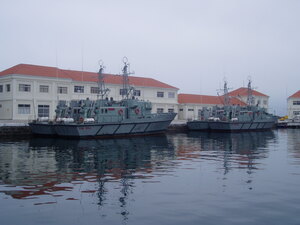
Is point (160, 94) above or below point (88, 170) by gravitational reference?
above

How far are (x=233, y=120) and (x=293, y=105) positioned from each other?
29573mm

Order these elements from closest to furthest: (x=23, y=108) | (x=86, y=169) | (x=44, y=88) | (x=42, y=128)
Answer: (x=86, y=169) < (x=42, y=128) < (x=23, y=108) < (x=44, y=88)

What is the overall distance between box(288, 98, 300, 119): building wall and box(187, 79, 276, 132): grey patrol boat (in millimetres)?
20075

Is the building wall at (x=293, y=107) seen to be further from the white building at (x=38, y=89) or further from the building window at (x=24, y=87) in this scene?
the building window at (x=24, y=87)

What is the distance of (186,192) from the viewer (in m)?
10.0

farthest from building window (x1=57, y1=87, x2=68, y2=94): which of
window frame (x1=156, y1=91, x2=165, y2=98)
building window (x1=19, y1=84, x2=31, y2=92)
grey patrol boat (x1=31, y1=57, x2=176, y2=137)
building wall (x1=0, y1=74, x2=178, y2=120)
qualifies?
window frame (x1=156, y1=91, x2=165, y2=98)

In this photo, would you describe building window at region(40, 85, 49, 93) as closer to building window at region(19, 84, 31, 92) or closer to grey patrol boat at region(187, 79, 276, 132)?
building window at region(19, 84, 31, 92)

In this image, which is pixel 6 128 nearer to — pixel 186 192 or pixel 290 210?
pixel 186 192

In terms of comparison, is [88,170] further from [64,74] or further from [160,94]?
[160,94]

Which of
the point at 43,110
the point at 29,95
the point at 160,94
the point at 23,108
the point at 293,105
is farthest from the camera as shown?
the point at 293,105

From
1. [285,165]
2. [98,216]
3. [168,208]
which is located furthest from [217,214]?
[285,165]

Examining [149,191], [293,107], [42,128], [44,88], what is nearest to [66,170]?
[149,191]

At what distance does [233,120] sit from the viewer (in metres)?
43.0

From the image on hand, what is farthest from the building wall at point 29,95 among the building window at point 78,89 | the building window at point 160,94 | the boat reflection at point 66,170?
the boat reflection at point 66,170
